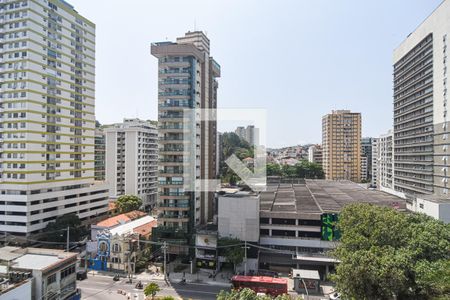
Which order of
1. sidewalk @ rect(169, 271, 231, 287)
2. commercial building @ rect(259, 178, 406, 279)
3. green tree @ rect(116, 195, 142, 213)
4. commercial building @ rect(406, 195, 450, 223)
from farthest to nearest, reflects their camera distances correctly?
green tree @ rect(116, 195, 142, 213) → commercial building @ rect(259, 178, 406, 279) → sidewalk @ rect(169, 271, 231, 287) → commercial building @ rect(406, 195, 450, 223)

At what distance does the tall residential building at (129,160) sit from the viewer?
2741 inches

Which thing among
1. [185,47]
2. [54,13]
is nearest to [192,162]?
[185,47]

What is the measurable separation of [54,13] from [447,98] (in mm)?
60370

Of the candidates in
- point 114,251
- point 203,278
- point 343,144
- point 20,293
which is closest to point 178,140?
point 114,251

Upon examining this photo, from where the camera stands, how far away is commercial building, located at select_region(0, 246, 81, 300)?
21.1 m

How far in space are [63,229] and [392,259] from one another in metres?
40.8

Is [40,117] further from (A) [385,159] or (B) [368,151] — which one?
(B) [368,151]

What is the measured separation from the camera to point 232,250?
108ft

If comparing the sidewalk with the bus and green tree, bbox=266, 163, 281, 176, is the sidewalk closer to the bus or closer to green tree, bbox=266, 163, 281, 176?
the bus

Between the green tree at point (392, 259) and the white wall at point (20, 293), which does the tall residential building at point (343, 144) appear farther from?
the white wall at point (20, 293)

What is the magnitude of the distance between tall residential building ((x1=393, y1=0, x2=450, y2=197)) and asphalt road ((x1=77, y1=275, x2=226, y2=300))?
3631cm

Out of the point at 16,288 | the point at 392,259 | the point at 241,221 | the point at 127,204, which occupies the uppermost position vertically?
the point at 392,259

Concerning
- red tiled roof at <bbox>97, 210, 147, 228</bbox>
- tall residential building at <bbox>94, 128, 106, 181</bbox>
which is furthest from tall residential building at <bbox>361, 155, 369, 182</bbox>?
red tiled roof at <bbox>97, 210, 147, 228</bbox>

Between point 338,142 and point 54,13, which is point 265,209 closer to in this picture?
point 54,13
